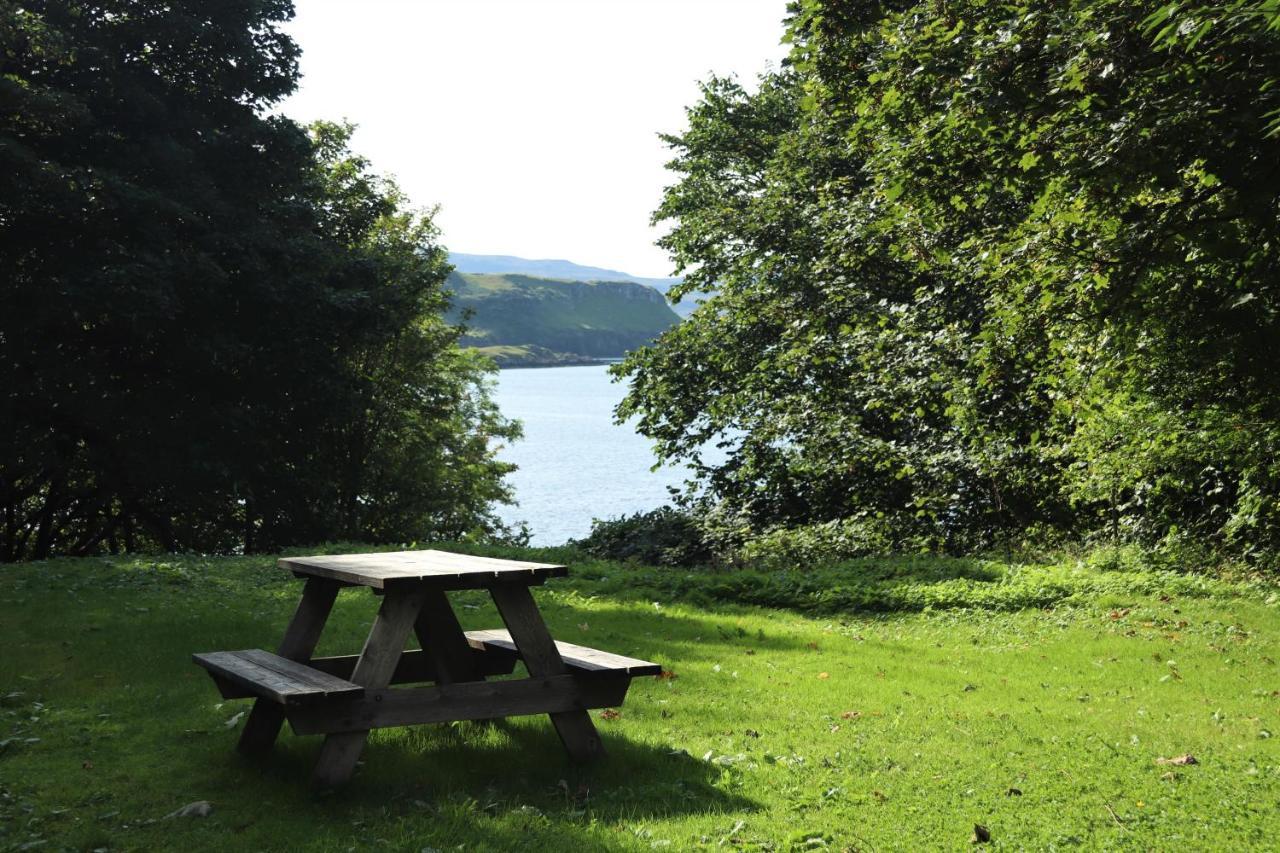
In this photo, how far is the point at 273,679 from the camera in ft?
16.8

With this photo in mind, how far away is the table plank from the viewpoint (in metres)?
5.19

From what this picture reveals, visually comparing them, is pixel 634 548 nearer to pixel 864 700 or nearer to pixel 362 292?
pixel 362 292

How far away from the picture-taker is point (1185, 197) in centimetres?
1014

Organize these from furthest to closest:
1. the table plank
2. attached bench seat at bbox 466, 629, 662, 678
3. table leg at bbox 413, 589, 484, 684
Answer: table leg at bbox 413, 589, 484, 684, attached bench seat at bbox 466, 629, 662, 678, the table plank

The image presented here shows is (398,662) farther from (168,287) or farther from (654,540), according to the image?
(168,287)

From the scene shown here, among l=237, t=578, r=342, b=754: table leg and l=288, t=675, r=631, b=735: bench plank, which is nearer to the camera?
l=288, t=675, r=631, b=735: bench plank

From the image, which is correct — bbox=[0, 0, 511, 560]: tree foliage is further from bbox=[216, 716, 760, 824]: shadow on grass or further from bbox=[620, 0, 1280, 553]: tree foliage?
bbox=[216, 716, 760, 824]: shadow on grass

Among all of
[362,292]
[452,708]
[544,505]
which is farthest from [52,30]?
[544,505]

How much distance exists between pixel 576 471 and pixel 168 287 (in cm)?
3579

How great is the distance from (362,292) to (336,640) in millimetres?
14846

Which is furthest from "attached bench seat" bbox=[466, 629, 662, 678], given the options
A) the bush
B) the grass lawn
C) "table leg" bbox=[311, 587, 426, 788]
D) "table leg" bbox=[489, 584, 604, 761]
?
the bush

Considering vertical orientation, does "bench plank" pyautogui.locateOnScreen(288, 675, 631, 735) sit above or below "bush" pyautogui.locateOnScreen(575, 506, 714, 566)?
above

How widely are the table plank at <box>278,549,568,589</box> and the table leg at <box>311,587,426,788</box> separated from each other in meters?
0.12

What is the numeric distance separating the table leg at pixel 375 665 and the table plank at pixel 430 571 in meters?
0.12
